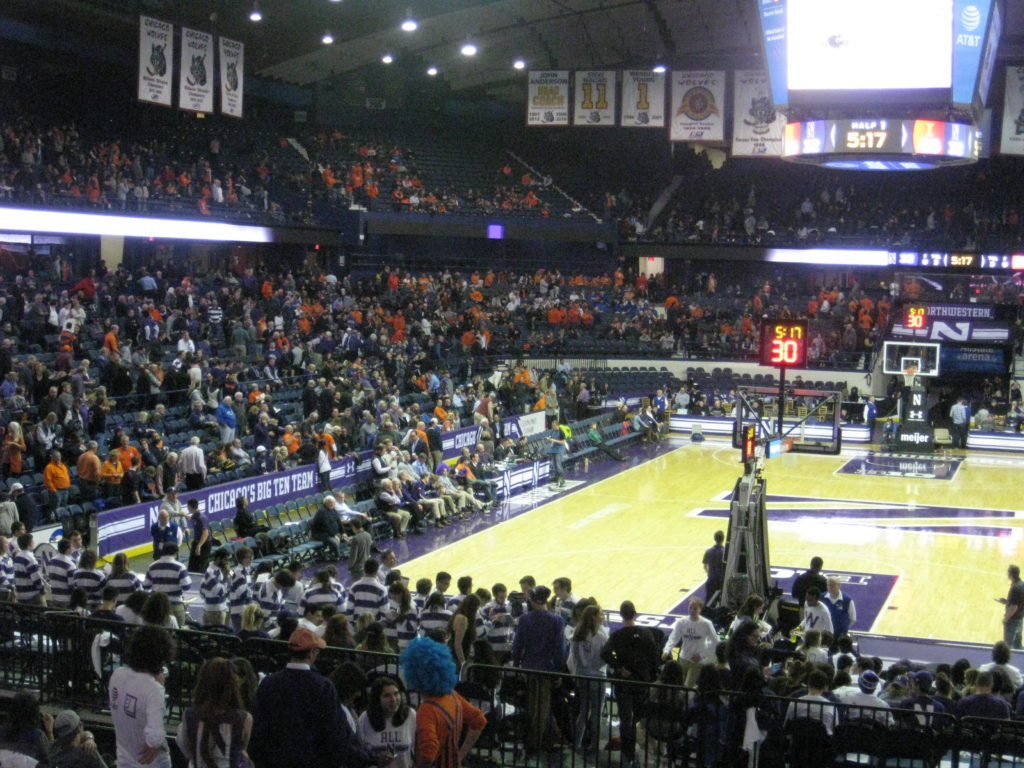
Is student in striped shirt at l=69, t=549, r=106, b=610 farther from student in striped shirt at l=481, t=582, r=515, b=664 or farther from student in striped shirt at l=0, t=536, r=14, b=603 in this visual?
student in striped shirt at l=481, t=582, r=515, b=664

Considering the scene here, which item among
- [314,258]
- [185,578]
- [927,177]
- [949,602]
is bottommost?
[949,602]

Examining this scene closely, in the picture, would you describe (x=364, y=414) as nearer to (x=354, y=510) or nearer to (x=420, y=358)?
(x=354, y=510)

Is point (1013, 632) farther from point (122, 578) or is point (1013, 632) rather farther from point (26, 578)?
point (26, 578)

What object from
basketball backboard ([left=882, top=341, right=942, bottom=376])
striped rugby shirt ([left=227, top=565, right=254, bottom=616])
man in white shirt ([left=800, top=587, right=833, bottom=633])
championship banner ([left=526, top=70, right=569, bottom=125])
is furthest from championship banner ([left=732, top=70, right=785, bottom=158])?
striped rugby shirt ([left=227, top=565, right=254, bottom=616])

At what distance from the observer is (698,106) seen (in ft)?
126

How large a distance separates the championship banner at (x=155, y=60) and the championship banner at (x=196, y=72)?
365 millimetres

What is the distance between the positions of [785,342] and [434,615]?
27.6ft

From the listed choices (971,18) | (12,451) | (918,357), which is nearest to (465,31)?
(918,357)

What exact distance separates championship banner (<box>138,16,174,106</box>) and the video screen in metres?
14.7

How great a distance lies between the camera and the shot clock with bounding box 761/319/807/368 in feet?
56.0

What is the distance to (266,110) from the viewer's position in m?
43.5

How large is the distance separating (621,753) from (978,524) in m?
17.1

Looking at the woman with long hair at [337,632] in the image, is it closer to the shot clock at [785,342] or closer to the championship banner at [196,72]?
the shot clock at [785,342]

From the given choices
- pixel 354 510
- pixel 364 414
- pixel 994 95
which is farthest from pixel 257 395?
pixel 994 95
